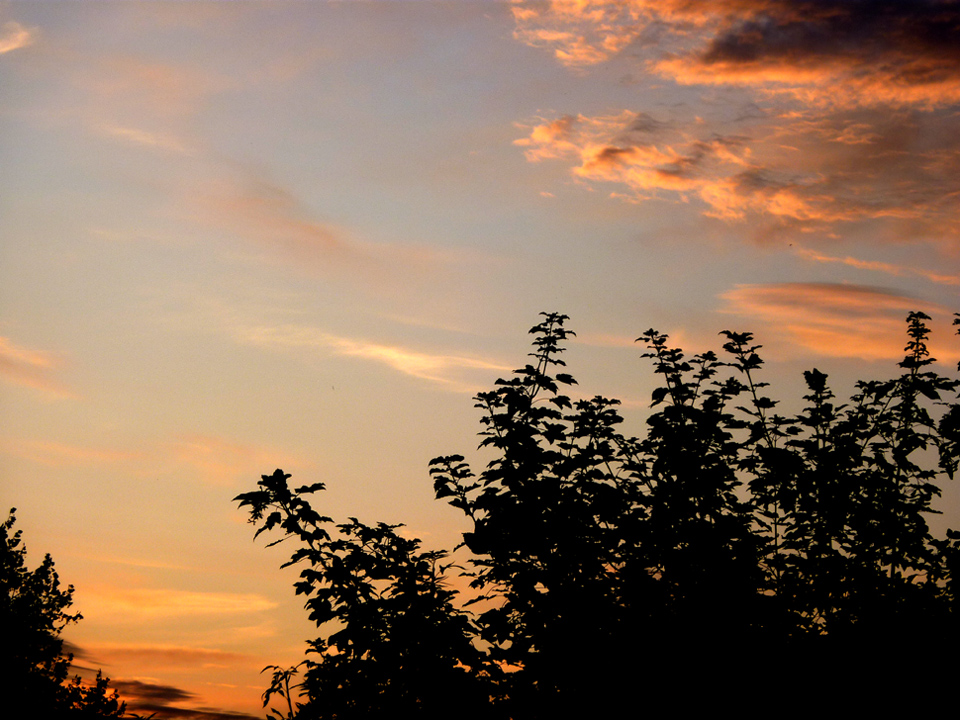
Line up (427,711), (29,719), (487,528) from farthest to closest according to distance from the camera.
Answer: (487,528) → (427,711) → (29,719)

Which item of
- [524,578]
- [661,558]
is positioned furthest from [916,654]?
[524,578]

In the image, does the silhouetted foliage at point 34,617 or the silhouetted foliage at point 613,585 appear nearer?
the silhouetted foliage at point 613,585

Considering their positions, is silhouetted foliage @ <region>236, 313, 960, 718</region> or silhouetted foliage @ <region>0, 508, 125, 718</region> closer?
silhouetted foliage @ <region>236, 313, 960, 718</region>

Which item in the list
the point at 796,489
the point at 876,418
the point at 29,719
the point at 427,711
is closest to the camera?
the point at 29,719

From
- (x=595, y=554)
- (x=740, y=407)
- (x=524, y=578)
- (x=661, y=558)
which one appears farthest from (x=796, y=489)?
(x=524, y=578)

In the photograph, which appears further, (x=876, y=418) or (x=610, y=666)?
(x=876, y=418)

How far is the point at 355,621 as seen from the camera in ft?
30.2

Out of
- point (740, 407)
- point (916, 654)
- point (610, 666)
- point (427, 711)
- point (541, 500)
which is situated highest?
point (740, 407)

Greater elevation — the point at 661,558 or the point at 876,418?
the point at 876,418

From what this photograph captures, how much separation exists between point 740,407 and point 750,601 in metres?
3.44

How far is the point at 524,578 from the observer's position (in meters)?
9.55

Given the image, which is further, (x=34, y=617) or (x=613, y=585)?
(x=34, y=617)

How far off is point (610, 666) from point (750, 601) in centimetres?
184

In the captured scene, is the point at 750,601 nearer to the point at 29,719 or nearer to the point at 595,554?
the point at 595,554
